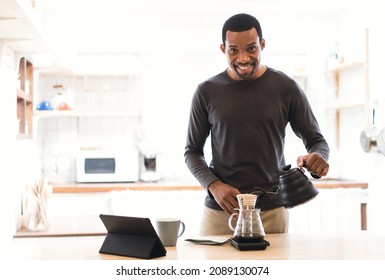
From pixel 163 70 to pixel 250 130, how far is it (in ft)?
8.80

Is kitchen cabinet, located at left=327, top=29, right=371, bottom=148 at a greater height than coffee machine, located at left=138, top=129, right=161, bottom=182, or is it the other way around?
kitchen cabinet, located at left=327, top=29, right=371, bottom=148

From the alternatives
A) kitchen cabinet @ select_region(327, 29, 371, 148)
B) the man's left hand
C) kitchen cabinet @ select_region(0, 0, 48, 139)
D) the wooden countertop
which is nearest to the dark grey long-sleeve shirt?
the man's left hand

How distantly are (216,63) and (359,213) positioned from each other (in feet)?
5.83

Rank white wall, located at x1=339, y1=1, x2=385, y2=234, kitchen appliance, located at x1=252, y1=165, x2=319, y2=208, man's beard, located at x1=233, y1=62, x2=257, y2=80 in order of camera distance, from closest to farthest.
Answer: kitchen appliance, located at x1=252, y1=165, x2=319, y2=208 < man's beard, located at x1=233, y1=62, x2=257, y2=80 < white wall, located at x1=339, y1=1, x2=385, y2=234

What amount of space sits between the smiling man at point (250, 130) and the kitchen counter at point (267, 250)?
24 cm

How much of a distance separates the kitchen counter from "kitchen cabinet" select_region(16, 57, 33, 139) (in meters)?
1.69

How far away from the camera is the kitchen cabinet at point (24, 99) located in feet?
11.2

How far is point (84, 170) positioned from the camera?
4266 millimetres

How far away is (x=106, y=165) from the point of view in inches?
167

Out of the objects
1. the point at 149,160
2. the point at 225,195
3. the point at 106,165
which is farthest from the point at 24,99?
the point at 225,195

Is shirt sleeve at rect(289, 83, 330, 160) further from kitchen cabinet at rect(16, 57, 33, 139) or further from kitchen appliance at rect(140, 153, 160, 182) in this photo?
kitchen appliance at rect(140, 153, 160, 182)

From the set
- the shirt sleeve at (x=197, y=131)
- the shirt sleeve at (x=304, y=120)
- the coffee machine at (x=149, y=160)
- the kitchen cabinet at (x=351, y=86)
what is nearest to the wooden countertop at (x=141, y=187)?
the coffee machine at (x=149, y=160)

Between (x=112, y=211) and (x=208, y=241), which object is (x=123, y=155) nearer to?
(x=112, y=211)

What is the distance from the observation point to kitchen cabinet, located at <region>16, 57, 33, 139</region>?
134 inches
